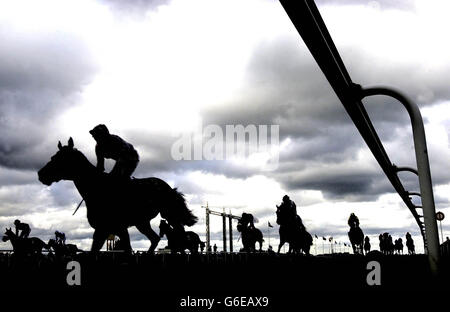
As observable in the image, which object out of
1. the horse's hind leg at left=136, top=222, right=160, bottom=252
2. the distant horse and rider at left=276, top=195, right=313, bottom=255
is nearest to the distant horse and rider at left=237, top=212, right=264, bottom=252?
the distant horse and rider at left=276, top=195, right=313, bottom=255

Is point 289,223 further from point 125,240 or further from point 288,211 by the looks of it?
point 125,240

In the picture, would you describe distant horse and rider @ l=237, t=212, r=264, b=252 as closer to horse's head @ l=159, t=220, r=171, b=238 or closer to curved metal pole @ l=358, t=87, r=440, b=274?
horse's head @ l=159, t=220, r=171, b=238

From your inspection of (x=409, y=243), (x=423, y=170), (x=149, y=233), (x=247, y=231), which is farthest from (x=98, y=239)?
(x=409, y=243)

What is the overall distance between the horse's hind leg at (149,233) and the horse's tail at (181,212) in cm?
92

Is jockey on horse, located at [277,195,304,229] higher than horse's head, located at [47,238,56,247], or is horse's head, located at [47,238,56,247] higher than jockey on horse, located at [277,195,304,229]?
jockey on horse, located at [277,195,304,229]

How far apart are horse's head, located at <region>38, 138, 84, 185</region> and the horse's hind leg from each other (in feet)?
6.21

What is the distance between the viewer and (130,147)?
8.56m

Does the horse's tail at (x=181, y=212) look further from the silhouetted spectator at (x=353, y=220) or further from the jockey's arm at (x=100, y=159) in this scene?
the silhouetted spectator at (x=353, y=220)

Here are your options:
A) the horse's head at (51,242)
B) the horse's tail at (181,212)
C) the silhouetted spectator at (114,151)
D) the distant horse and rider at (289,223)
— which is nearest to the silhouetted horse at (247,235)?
the distant horse and rider at (289,223)

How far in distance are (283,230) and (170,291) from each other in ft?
56.1

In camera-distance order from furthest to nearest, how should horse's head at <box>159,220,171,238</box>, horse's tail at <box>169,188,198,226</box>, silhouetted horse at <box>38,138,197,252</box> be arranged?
horse's head at <box>159,220,171,238</box> < horse's tail at <box>169,188,198,226</box> < silhouetted horse at <box>38,138,197,252</box>

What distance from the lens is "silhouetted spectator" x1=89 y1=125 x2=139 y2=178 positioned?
8.14m
